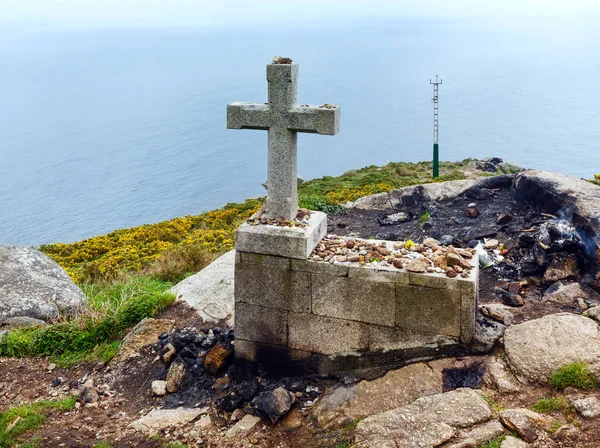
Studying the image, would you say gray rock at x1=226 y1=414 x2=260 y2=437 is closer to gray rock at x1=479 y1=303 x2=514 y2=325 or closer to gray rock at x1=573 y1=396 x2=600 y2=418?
gray rock at x1=479 y1=303 x2=514 y2=325

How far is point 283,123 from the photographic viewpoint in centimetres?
638

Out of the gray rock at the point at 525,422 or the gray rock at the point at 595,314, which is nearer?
the gray rock at the point at 525,422

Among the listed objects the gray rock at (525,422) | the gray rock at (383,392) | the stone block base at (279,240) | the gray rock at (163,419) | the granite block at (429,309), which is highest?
the stone block base at (279,240)

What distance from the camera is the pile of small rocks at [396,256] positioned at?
5.96 meters

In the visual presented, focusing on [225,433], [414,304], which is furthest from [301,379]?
[414,304]

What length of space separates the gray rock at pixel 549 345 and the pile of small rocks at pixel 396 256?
952 mm

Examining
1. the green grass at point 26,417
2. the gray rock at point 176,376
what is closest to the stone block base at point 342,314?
the gray rock at point 176,376

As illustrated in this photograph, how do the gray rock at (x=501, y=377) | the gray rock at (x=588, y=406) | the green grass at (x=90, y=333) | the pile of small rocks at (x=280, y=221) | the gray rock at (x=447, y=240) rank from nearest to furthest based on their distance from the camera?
the gray rock at (x=588, y=406)
the gray rock at (x=501, y=377)
the pile of small rocks at (x=280, y=221)
the green grass at (x=90, y=333)
the gray rock at (x=447, y=240)

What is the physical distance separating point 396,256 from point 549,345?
184cm

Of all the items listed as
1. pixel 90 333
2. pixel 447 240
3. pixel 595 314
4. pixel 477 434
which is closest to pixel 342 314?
pixel 477 434

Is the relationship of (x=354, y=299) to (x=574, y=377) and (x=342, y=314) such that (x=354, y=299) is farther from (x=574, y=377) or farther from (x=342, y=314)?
(x=574, y=377)

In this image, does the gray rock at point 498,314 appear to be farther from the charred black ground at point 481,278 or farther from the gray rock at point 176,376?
the gray rock at point 176,376

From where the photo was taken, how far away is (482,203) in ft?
42.8

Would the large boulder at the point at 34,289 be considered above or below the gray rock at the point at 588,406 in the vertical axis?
below
